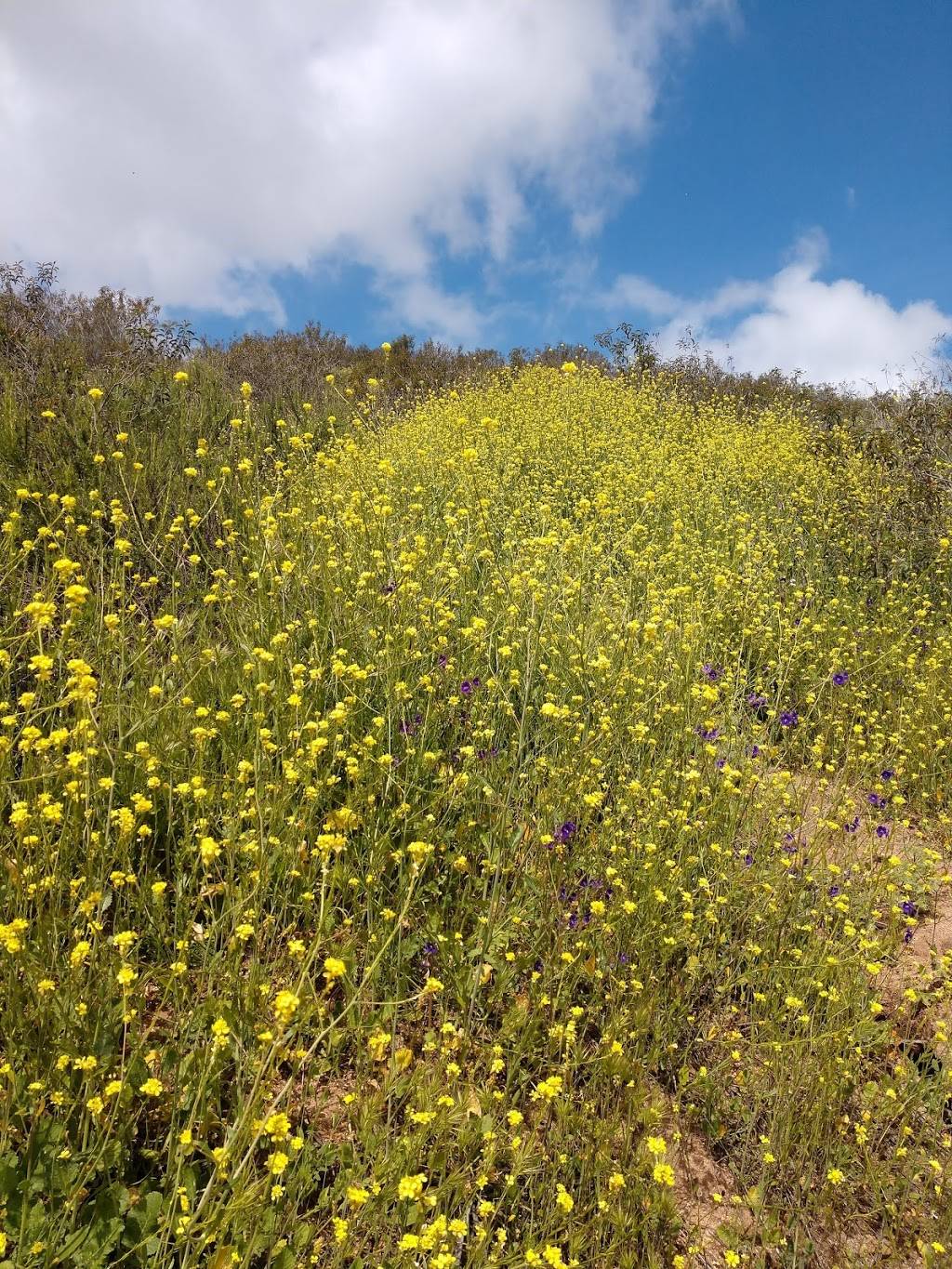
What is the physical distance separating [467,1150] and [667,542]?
4912 millimetres

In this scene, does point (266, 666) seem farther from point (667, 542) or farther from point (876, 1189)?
point (667, 542)

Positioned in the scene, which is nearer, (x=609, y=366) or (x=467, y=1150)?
(x=467, y=1150)

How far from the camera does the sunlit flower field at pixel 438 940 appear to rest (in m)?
1.61

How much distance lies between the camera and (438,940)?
220 centimetres

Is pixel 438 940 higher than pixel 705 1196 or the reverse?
higher

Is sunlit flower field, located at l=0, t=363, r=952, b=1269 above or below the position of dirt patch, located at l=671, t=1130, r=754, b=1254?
above

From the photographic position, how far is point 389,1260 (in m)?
1.54

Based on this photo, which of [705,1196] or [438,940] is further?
[438,940]

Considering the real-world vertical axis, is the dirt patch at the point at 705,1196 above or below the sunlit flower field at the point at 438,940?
below

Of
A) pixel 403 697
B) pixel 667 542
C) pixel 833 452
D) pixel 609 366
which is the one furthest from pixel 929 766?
pixel 609 366

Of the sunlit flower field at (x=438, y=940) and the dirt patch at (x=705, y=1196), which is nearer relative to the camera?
the sunlit flower field at (x=438, y=940)

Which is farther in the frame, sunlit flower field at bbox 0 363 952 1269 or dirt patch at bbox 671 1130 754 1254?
dirt patch at bbox 671 1130 754 1254

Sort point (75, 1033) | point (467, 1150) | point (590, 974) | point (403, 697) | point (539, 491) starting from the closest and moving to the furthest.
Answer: point (75, 1033) < point (467, 1150) < point (590, 974) < point (403, 697) < point (539, 491)

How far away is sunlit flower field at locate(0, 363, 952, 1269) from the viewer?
161cm
